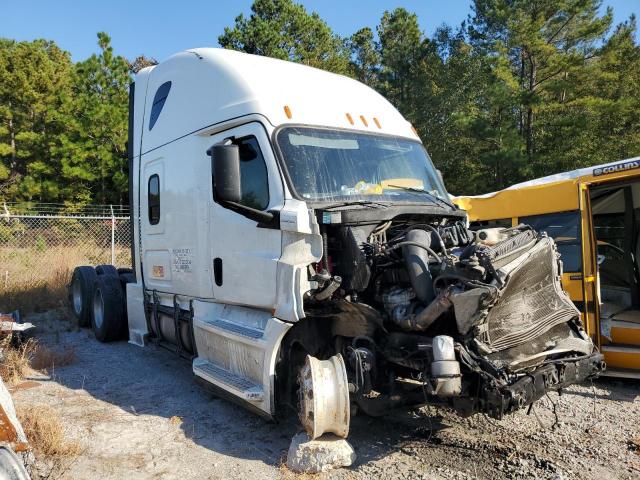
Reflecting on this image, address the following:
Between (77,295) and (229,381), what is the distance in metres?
5.38

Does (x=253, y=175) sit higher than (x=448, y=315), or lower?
higher

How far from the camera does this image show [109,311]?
25.6 ft

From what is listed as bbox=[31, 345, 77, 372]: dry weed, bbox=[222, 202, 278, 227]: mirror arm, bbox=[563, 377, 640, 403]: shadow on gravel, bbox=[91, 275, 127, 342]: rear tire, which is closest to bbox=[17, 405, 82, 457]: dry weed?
bbox=[31, 345, 77, 372]: dry weed

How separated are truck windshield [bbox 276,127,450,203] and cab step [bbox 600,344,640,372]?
2.77 metres

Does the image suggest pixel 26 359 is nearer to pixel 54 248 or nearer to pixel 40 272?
pixel 40 272

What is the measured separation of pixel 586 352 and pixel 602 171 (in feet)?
9.46

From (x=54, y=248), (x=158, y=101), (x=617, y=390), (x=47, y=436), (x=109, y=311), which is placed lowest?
(x=617, y=390)

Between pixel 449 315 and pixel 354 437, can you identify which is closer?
pixel 449 315

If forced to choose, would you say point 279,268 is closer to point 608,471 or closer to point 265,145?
point 265,145

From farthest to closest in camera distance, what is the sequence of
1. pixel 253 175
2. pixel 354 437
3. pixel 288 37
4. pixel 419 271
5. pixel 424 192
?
pixel 288 37 → pixel 424 192 → pixel 253 175 → pixel 354 437 → pixel 419 271

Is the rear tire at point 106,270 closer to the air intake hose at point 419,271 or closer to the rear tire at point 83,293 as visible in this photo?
the rear tire at point 83,293

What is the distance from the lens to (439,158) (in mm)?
22281

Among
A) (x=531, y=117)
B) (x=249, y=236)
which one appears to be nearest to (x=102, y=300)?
(x=249, y=236)

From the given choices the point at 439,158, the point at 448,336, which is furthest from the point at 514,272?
the point at 439,158
